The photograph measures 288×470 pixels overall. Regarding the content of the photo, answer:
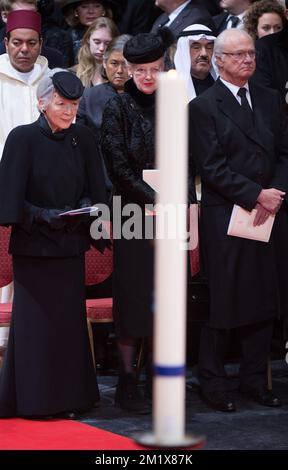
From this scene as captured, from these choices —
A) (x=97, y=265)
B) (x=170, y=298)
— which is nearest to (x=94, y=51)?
(x=97, y=265)

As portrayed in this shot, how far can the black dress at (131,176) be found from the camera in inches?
208

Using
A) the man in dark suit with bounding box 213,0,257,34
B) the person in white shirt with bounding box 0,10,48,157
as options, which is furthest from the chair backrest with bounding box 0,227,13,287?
the man in dark suit with bounding box 213,0,257,34

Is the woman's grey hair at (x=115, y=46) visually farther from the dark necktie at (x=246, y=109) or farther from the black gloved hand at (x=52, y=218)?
the black gloved hand at (x=52, y=218)

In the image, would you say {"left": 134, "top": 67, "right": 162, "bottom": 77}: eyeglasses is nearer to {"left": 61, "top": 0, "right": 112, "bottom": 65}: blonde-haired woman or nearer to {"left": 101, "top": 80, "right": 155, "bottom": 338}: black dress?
{"left": 101, "top": 80, "right": 155, "bottom": 338}: black dress

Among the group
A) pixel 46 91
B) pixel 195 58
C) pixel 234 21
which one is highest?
pixel 234 21

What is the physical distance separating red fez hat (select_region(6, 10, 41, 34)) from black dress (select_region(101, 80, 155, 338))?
1276mm

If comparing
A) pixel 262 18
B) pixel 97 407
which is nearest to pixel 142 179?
pixel 97 407

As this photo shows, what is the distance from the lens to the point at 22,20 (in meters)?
6.35

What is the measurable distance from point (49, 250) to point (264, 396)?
1.58 meters

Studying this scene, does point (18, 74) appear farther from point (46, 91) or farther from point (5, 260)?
point (46, 91)

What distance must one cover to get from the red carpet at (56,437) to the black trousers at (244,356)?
946 mm

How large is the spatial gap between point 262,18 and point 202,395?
2933 millimetres
